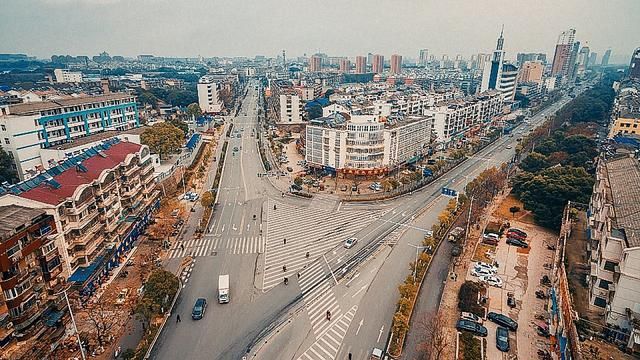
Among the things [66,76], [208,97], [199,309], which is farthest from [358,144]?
[66,76]

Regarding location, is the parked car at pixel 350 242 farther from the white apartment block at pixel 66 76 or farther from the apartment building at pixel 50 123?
the white apartment block at pixel 66 76

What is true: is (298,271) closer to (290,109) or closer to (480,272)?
(480,272)

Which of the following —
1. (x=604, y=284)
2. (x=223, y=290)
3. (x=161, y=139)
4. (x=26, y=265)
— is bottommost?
(x=223, y=290)

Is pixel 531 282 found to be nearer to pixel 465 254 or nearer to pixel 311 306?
pixel 465 254


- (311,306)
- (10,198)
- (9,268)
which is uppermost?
(10,198)

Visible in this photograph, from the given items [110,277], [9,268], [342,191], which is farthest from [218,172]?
[9,268]
